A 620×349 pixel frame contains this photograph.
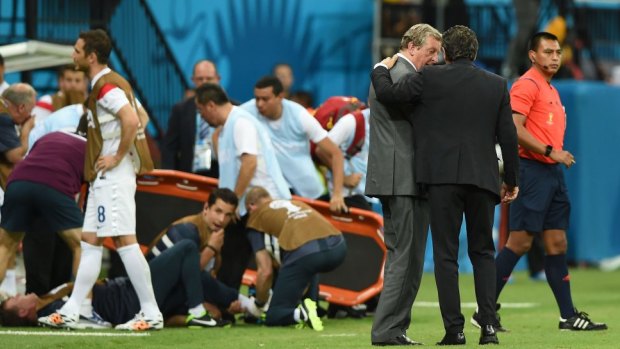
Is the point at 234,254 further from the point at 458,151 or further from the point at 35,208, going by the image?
the point at 458,151

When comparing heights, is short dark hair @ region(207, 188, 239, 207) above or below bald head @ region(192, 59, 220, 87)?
below

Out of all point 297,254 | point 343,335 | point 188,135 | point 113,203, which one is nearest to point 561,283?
point 343,335

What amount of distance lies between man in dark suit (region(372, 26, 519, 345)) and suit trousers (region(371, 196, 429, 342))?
203 millimetres

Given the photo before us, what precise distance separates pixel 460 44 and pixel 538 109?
5.97 ft

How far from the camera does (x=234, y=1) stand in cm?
2145

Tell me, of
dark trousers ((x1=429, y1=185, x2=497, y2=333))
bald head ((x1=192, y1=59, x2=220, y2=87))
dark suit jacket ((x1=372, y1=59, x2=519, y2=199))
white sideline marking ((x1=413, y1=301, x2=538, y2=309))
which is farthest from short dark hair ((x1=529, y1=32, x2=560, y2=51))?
bald head ((x1=192, y1=59, x2=220, y2=87))

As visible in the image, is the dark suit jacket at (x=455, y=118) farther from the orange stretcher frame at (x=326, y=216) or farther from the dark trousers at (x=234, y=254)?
the orange stretcher frame at (x=326, y=216)

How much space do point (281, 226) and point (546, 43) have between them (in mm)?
2542

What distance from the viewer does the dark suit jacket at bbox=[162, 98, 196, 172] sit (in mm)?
15320

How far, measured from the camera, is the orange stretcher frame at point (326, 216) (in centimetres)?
1328

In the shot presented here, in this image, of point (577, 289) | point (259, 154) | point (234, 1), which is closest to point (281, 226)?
point (259, 154)

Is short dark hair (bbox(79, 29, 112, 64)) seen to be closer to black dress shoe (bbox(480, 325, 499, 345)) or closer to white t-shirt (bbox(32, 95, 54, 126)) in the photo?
black dress shoe (bbox(480, 325, 499, 345))

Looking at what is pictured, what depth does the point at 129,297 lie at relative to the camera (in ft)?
38.5

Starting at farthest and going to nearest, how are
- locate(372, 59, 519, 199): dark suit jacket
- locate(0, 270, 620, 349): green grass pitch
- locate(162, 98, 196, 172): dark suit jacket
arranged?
locate(162, 98, 196, 172): dark suit jacket, locate(0, 270, 620, 349): green grass pitch, locate(372, 59, 519, 199): dark suit jacket
